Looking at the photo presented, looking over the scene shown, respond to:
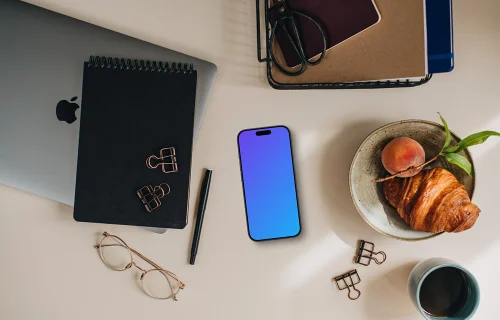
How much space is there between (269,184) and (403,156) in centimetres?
26

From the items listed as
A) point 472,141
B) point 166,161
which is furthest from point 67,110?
point 472,141

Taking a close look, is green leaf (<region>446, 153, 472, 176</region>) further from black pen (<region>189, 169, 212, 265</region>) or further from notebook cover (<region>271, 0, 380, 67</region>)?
black pen (<region>189, 169, 212, 265</region>)

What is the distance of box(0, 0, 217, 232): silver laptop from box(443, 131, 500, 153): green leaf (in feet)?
1.48

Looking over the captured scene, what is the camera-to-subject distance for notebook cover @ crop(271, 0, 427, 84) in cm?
80

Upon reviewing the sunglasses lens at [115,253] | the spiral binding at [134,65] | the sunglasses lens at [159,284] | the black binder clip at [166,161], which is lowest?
the sunglasses lens at [159,284]

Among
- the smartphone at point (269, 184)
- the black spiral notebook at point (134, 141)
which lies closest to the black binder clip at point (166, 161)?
the black spiral notebook at point (134, 141)

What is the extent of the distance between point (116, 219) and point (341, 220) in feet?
Result: 1.41

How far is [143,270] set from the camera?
3.04 feet

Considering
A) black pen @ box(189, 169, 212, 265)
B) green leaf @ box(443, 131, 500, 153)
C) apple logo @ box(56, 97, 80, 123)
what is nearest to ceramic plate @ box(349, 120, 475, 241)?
green leaf @ box(443, 131, 500, 153)

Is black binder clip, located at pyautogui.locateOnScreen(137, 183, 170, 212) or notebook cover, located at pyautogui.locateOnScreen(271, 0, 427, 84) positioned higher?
notebook cover, located at pyautogui.locateOnScreen(271, 0, 427, 84)

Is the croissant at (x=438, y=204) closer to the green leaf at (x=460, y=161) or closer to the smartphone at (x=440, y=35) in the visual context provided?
the green leaf at (x=460, y=161)

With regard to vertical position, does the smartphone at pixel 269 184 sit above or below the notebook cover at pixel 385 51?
below

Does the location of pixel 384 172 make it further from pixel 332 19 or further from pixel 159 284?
pixel 159 284

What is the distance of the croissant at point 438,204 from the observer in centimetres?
78
